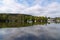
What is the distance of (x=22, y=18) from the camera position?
307ft

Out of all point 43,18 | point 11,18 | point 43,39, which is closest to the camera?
point 43,39

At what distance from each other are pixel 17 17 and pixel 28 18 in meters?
7.96

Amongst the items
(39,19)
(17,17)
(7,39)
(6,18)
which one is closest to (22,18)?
(17,17)

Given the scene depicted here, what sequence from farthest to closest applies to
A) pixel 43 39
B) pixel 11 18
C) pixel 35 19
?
pixel 35 19 → pixel 11 18 → pixel 43 39

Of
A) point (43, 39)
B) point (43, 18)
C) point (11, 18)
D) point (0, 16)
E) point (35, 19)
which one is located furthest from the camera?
point (43, 18)

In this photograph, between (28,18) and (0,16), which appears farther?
(28,18)

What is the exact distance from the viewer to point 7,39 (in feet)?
47.0

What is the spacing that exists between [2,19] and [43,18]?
42351 mm

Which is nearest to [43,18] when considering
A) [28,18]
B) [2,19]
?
[28,18]

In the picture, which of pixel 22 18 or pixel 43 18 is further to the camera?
pixel 43 18

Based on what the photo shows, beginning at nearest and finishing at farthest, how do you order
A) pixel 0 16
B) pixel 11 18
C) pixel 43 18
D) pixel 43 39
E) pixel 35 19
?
1. pixel 43 39
2. pixel 0 16
3. pixel 11 18
4. pixel 35 19
5. pixel 43 18

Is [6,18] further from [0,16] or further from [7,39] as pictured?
[7,39]

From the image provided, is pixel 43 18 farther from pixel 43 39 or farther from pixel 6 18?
pixel 43 39

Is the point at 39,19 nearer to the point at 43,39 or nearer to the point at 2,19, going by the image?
the point at 2,19
